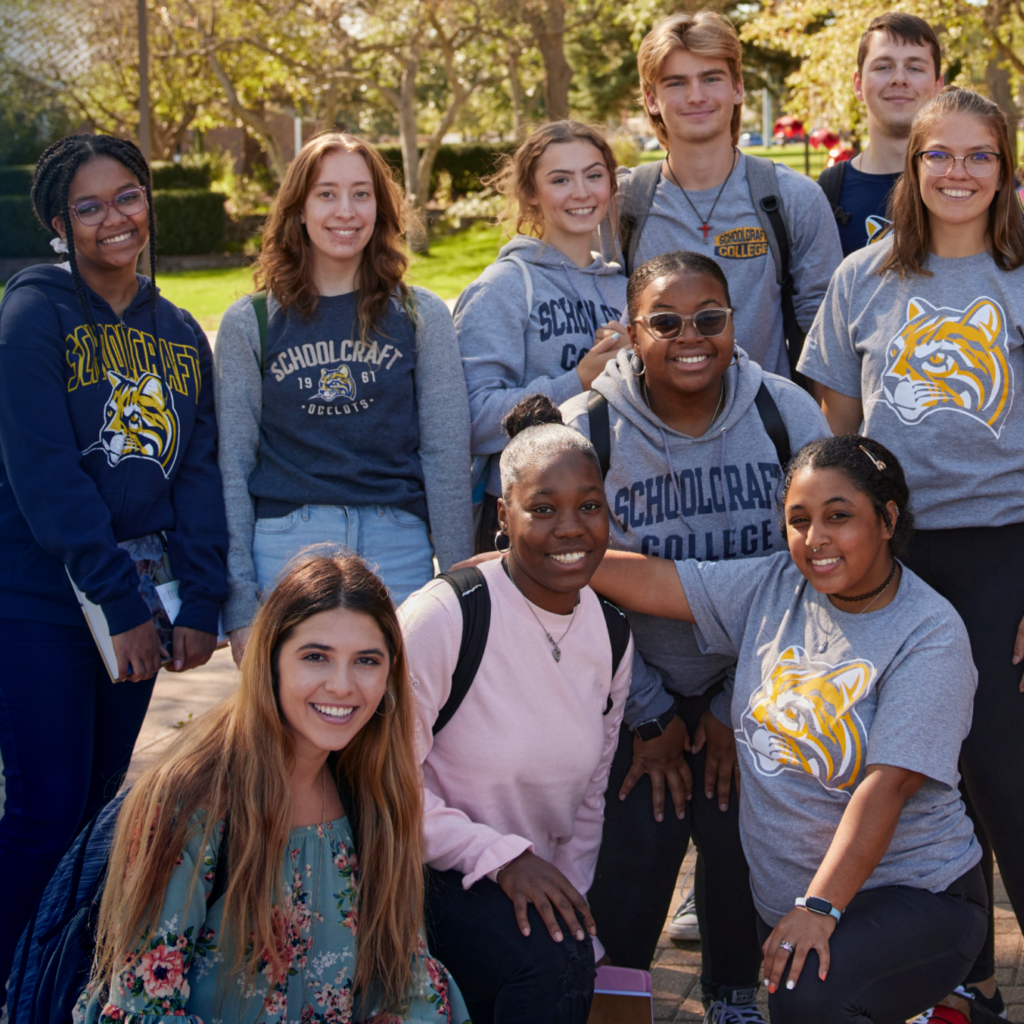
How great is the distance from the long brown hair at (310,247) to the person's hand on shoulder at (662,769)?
1430mm

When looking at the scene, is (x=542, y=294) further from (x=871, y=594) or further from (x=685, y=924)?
(x=685, y=924)

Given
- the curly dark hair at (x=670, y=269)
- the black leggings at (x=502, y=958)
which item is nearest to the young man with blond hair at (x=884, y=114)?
the curly dark hair at (x=670, y=269)

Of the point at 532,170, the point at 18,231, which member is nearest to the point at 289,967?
the point at 532,170

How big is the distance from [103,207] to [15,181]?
2035 centimetres

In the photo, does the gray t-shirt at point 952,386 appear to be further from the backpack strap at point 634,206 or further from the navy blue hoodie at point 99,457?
the navy blue hoodie at point 99,457

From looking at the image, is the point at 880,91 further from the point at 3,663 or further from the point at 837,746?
the point at 3,663

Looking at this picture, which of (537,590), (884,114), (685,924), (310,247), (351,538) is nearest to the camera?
(537,590)

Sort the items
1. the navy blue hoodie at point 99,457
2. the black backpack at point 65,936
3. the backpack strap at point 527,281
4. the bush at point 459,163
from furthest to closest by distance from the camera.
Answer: the bush at point 459,163 < the backpack strap at point 527,281 < the navy blue hoodie at point 99,457 < the black backpack at point 65,936

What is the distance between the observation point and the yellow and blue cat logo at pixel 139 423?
323cm

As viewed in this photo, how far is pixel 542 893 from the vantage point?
2.78m

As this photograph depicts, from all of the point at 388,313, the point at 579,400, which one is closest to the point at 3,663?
the point at 388,313

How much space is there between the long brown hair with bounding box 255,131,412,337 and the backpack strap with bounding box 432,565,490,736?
939mm

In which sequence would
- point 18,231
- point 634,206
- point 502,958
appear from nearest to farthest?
point 502,958, point 634,206, point 18,231

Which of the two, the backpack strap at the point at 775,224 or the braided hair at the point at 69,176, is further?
the backpack strap at the point at 775,224
